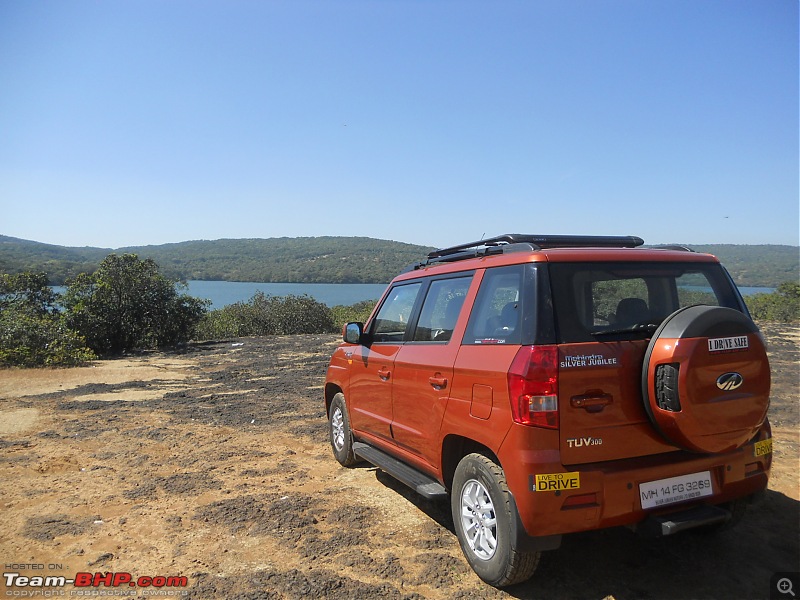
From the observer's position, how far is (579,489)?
2.88 metres

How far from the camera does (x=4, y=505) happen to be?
487cm

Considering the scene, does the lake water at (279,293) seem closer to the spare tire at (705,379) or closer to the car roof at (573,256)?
the car roof at (573,256)

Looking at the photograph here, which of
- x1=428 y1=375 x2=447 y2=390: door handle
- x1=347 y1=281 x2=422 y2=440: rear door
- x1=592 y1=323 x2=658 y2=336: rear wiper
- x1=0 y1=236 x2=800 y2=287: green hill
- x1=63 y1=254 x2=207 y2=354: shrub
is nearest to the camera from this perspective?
x1=592 y1=323 x2=658 y2=336: rear wiper

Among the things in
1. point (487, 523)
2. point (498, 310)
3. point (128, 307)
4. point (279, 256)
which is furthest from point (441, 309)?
point (279, 256)

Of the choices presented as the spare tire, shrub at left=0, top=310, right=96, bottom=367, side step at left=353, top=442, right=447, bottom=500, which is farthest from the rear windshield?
shrub at left=0, top=310, right=96, bottom=367

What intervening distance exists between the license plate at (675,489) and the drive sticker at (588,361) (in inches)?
26.3

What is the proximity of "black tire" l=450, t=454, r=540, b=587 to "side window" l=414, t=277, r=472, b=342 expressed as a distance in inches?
37.6

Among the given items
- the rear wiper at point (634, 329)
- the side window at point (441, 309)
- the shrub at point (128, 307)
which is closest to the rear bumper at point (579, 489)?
the rear wiper at point (634, 329)

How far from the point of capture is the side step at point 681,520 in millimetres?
2924

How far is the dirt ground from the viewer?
11.1ft

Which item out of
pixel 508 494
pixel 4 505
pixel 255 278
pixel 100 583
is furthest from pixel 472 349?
pixel 255 278

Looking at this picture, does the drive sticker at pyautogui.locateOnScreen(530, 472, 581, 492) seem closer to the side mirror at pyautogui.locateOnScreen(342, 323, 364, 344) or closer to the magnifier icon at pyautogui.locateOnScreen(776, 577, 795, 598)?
the magnifier icon at pyautogui.locateOnScreen(776, 577, 795, 598)

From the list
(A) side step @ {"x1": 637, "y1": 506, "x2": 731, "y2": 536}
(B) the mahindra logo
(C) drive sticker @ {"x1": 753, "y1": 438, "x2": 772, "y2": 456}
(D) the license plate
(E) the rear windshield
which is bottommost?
(A) side step @ {"x1": 637, "y1": 506, "x2": 731, "y2": 536}

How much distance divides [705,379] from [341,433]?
12.7ft
